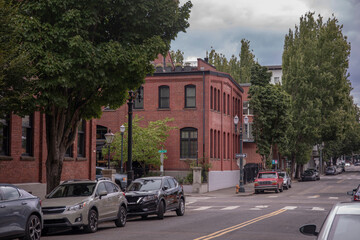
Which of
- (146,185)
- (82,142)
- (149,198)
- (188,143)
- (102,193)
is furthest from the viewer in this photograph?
(188,143)

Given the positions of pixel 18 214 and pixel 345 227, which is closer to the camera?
pixel 345 227

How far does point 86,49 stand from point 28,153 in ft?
34.1

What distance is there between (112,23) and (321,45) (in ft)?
182

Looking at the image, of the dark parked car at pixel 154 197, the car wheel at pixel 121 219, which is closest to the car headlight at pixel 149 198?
the dark parked car at pixel 154 197

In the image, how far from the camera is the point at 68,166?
98.1 ft

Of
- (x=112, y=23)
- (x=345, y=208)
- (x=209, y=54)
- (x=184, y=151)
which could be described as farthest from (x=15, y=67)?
(x=209, y=54)

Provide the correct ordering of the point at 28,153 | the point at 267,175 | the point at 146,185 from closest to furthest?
the point at 146,185 → the point at 28,153 → the point at 267,175

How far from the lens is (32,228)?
543 inches

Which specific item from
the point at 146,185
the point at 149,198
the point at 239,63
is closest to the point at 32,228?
the point at 149,198

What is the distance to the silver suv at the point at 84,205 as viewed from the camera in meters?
16.2

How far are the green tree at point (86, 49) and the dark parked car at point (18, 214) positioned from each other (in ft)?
14.3

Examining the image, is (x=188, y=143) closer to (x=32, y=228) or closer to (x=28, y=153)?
(x=28, y=153)

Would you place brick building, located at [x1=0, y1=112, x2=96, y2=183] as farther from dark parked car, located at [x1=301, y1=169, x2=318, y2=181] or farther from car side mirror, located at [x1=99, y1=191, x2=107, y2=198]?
dark parked car, located at [x1=301, y1=169, x2=318, y2=181]

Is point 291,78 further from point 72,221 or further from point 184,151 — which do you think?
point 72,221
